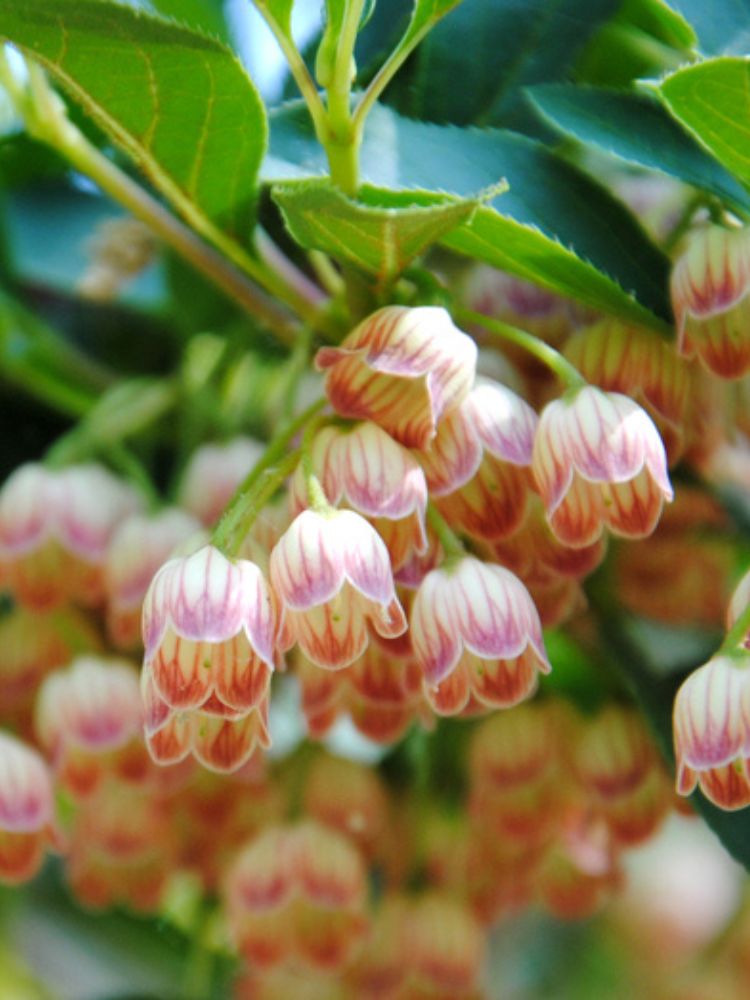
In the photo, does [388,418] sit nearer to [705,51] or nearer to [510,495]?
[510,495]

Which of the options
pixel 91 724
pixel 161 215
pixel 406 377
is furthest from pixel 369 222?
pixel 91 724

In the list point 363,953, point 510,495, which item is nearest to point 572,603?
point 510,495

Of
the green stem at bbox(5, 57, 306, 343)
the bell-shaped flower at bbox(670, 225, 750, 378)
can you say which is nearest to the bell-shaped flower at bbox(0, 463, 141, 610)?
the green stem at bbox(5, 57, 306, 343)

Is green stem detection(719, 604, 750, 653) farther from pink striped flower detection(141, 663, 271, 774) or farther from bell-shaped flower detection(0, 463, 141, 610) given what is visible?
bell-shaped flower detection(0, 463, 141, 610)

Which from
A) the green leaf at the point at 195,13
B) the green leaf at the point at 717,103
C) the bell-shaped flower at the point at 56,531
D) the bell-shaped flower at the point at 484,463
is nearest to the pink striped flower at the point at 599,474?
the bell-shaped flower at the point at 484,463

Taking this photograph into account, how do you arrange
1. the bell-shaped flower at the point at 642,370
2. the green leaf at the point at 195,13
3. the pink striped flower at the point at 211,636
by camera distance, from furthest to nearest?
1. the green leaf at the point at 195,13
2. the bell-shaped flower at the point at 642,370
3. the pink striped flower at the point at 211,636

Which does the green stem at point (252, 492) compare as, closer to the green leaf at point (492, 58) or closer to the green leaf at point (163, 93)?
the green leaf at point (163, 93)

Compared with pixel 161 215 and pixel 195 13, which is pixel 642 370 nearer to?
pixel 161 215
